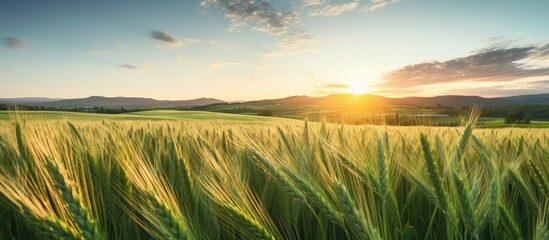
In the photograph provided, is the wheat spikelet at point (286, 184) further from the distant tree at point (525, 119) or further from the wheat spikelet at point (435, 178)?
the distant tree at point (525, 119)

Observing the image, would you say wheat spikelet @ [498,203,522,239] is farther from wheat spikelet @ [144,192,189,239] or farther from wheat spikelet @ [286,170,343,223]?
wheat spikelet @ [144,192,189,239]

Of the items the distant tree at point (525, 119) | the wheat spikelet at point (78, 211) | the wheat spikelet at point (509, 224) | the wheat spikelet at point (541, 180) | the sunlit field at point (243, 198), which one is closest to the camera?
the wheat spikelet at point (78, 211)

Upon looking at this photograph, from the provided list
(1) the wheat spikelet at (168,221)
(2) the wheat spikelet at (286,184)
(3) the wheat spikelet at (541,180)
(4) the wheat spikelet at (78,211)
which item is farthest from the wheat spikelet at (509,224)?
(4) the wheat spikelet at (78,211)

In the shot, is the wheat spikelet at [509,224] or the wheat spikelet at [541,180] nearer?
the wheat spikelet at [509,224]

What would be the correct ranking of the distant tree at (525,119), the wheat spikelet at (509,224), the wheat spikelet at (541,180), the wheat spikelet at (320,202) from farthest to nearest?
1. the distant tree at (525,119)
2. the wheat spikelet at (541,180)
3. the wheat spikelet at (509,224)
4. the wheat spikelet at (320,202)

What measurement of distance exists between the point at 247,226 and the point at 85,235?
33 centimetres

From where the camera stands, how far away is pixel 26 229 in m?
1.39

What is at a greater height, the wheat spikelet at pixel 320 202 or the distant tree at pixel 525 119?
the wheat spikelet at pixel 320 202

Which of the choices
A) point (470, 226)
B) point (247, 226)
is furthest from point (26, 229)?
point (470, 226)

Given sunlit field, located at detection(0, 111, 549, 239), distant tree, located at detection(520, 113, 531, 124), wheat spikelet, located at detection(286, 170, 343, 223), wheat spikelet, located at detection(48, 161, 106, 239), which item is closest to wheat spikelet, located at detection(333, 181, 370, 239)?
sunlit field, located at detection(0, 111, 549, 239)

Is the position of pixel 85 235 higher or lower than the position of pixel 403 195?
higher

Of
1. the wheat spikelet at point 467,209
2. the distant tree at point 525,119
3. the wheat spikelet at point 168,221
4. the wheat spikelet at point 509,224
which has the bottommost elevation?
the distant tree at point 525,119

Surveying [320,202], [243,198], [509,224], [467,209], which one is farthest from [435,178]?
[243,198]

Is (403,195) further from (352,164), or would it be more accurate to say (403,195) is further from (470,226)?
(470,226)
